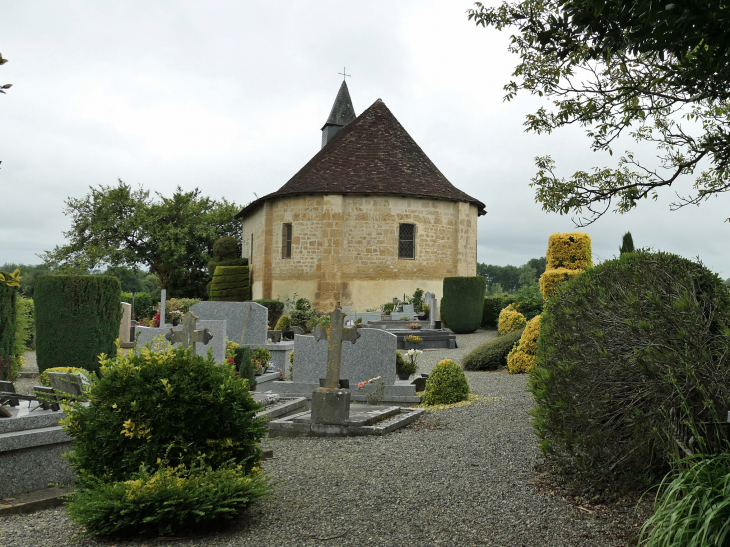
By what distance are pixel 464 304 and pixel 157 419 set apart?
1892cm

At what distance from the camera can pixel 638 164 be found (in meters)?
8.77

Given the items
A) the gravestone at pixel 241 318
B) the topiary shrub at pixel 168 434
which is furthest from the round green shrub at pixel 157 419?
the gravestone at pixel 241 318

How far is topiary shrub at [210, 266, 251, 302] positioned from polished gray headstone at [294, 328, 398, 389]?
19412 millimetres

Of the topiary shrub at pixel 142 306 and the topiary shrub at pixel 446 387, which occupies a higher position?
the topiary shrub at pixel 142 306

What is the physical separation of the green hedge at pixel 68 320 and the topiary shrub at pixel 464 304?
1449 centimetres

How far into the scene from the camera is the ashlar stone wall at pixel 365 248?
81.8 feet

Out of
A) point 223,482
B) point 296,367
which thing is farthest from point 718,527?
point 296,367

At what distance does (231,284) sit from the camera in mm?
29469

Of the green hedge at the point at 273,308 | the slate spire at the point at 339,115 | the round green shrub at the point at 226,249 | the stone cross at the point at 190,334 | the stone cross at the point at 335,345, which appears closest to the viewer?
the stone cross at the point at 190,334

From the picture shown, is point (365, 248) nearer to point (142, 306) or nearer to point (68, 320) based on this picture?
point (142, 306)

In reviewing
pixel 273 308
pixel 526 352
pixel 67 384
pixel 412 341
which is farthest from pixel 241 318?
pixel 273 308

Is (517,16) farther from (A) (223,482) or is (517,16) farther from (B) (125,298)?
(B) (125,298)

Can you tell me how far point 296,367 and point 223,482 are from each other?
6322mm

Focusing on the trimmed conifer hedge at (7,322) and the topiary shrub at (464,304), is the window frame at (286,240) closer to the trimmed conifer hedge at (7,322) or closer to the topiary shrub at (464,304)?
the topiary shrub at (464,304)
